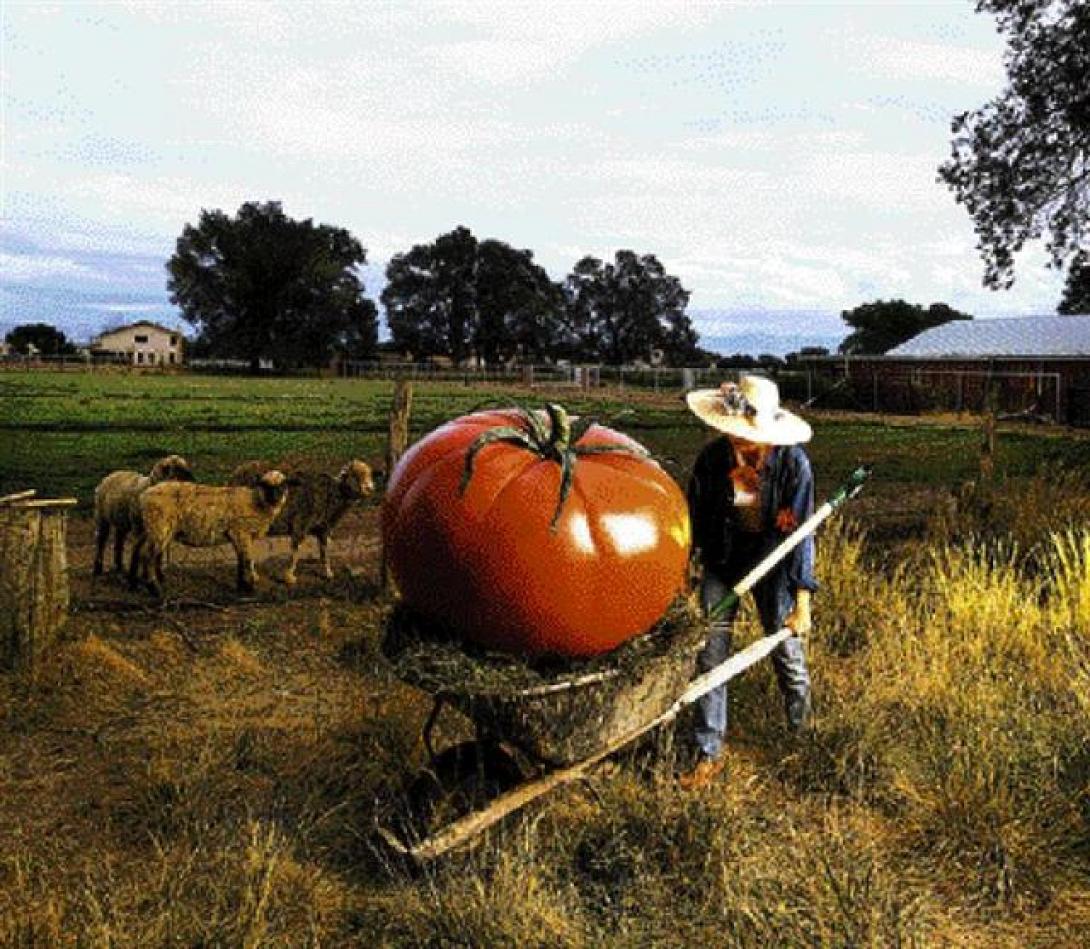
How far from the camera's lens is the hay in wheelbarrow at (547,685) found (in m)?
3.83

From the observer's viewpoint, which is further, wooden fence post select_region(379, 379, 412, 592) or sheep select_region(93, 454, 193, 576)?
sheep select_region(93, 454, 193, 576)

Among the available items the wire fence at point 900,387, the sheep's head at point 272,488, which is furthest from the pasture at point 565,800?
the wire fence at point 900,387

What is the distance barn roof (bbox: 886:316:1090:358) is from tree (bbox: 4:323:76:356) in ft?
244

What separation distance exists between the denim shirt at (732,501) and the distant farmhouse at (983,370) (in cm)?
3551

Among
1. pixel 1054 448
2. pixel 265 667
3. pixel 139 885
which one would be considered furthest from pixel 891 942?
pixel 1054 448

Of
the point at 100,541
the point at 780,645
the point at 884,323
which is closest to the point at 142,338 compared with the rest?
the point at 884,323

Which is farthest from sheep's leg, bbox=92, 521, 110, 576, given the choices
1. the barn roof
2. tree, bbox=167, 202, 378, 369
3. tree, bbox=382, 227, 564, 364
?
tree, bbox=382, 227, 564, 364

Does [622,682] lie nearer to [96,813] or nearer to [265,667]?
[96,813]

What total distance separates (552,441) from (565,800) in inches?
72.3

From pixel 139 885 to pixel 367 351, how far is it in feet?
308

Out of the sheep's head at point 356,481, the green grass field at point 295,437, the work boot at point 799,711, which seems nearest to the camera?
the work boot at point 799,711

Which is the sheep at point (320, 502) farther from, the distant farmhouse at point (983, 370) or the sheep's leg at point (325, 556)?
the distant farmhouse at point (983, 370)

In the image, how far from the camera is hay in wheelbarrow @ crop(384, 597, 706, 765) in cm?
383

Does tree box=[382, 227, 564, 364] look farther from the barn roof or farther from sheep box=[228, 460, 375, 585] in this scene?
sheep box=[228, 460, 375, 585]
